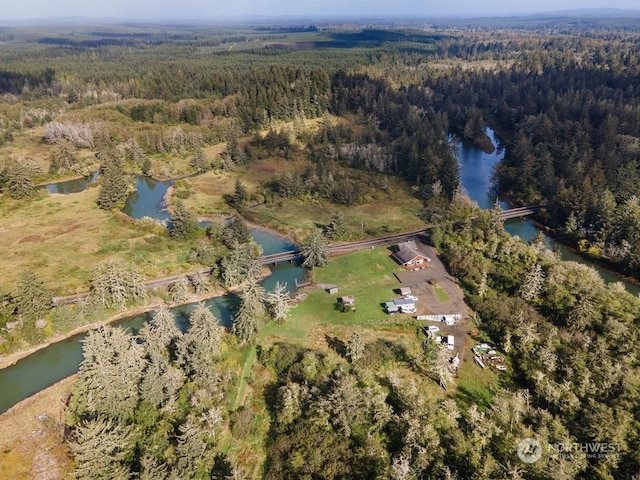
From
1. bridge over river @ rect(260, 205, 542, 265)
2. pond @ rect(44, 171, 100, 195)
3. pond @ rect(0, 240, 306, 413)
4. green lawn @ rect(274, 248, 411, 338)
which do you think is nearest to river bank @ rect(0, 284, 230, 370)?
pond @ rect(0, 240, 306, 413)

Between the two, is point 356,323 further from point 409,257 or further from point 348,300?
point 409,257

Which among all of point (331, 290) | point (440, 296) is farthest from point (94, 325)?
point (440, 296)

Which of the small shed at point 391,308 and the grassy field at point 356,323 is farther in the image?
the small shed at point 391,308

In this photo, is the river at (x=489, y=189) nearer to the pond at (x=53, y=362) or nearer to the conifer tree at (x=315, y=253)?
the conifer tree at (x=315, y=253)

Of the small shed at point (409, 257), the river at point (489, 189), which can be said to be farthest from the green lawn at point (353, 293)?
the river at point (489, 189)

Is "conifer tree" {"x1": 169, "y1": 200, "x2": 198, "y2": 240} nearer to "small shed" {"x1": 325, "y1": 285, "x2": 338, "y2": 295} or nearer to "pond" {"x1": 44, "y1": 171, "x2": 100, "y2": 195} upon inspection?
"small shed" {"x1": 325, "y1": 285, "x2": 338, "y2": 295}

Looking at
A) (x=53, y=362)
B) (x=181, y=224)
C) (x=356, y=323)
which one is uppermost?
(x=181, y=224)
